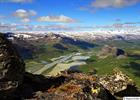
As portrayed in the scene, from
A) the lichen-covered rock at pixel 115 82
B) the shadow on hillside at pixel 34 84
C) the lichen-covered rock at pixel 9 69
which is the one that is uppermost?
the lichen-covered rock at pixel 9 69

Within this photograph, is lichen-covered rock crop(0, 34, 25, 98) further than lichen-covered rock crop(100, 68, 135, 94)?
No

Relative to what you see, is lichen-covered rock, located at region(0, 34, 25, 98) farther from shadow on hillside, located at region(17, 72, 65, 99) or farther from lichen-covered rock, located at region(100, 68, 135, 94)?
lichen-covered rock, located at region(100, 68, 135, 94)

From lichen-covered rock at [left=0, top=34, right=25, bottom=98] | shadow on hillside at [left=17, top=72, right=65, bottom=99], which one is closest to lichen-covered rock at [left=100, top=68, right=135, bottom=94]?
shadow on hillside at [left=17, top=72, right=65, bottom=99]

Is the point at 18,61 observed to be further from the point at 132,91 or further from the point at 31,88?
the point at 132,91

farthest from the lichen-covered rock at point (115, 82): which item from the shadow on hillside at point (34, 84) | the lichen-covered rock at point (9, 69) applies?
the lichen-covered rock at point (9, 69)

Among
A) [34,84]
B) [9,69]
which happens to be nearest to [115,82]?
[34,84]

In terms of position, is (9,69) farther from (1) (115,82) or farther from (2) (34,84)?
(1) (115,82)

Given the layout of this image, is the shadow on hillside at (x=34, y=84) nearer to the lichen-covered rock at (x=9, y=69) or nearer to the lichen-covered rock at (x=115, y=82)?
the lichen-covered rock at (x=9, y=69)
